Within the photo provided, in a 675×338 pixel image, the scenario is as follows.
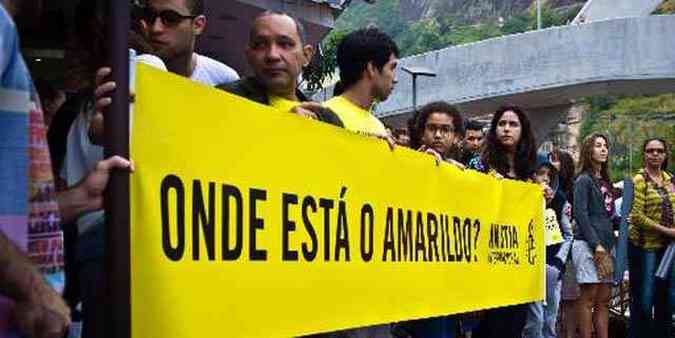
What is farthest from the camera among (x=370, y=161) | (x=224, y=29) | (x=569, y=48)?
(x=569, y=48)

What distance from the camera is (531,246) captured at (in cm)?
677

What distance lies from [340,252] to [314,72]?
14.8 meters

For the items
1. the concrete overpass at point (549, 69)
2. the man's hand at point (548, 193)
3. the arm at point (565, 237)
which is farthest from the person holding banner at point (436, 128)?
the concrete overpass at point (549, 69)

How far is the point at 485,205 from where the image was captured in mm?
5918

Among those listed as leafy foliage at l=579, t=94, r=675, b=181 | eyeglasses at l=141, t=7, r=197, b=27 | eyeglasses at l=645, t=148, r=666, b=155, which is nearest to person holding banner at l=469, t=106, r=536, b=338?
eyeglasses at l=645, t=148, r=666, b=155

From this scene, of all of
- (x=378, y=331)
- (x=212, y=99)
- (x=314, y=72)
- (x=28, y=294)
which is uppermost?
(x=314, y=72)

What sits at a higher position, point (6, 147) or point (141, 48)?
point (141, 48)

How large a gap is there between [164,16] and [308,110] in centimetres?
82

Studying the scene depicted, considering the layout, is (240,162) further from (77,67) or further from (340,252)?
(340,252)

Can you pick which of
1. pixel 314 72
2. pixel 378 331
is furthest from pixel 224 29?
pixel 378 331

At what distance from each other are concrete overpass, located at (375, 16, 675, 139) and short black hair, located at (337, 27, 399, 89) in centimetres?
1991

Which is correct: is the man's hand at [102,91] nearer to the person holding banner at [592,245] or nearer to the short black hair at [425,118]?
→ the short black hair at [425,118]

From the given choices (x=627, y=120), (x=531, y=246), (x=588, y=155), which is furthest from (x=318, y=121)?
(x=627, y=120)

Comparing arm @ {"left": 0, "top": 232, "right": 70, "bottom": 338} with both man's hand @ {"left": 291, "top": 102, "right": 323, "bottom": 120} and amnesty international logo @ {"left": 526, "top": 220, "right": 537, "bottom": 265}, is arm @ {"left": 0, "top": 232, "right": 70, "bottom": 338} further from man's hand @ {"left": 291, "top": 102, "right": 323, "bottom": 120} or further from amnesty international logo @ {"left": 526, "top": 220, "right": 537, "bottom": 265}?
amnesty international logo @ {"left": 526, "top": 220, "right": 537, "bottom": 265}
